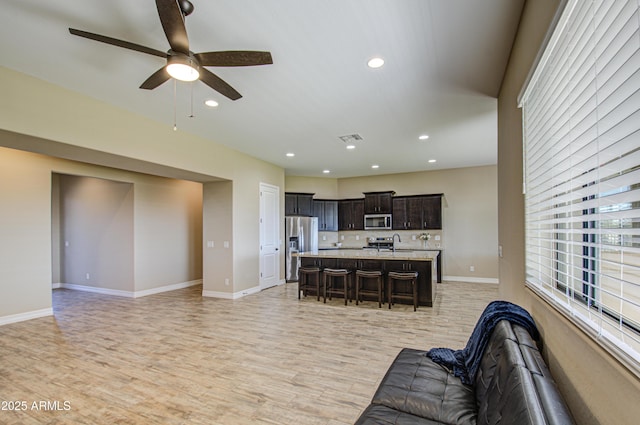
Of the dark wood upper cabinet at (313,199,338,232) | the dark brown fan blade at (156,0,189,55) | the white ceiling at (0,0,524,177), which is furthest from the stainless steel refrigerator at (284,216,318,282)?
the dark brown fan blade at (156,0,189,55)

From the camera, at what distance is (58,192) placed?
7.23 m

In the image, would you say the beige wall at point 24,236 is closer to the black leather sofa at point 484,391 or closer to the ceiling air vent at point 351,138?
the ceiling air vent at point 351,138

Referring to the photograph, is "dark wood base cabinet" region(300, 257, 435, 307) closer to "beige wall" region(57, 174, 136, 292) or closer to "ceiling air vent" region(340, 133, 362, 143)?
"ceiling air vent" region(340, 133, 362, 143)

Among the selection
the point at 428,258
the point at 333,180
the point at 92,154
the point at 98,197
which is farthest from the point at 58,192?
the point at 428,258

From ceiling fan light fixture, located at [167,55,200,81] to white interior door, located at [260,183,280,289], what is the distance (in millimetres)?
4468

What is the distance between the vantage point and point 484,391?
1.62m

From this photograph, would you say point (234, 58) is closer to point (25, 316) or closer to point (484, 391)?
point (484, 391)

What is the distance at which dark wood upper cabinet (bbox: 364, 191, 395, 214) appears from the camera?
26.9ft

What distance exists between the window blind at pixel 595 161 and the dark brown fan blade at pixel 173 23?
6.57 ft

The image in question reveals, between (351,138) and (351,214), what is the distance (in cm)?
383

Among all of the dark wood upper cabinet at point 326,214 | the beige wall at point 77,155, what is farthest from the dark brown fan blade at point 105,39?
the dark wood upper cabinet at point 326,214

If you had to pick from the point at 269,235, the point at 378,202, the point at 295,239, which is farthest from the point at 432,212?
A: the point at 269,235

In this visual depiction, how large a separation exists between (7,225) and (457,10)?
6.65 metres

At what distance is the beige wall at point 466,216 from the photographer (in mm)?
7426
